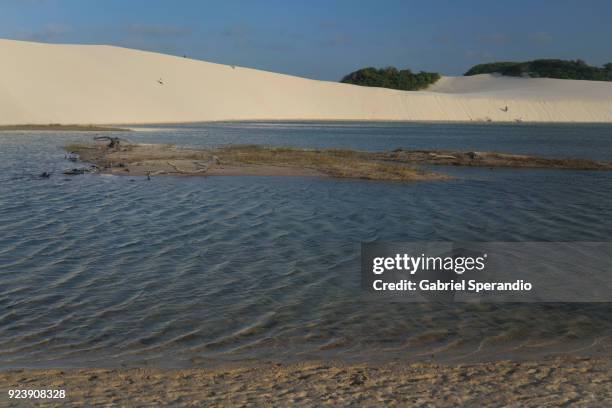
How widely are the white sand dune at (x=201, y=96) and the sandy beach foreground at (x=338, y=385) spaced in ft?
155

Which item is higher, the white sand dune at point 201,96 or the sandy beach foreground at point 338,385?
the white sand dune at point 201,96

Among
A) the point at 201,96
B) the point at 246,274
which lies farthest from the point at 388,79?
the point at 246,274

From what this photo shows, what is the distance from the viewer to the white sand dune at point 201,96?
5756cm

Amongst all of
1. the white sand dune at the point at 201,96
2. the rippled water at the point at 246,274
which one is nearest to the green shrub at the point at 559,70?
the white sand dune at the point at 201,96

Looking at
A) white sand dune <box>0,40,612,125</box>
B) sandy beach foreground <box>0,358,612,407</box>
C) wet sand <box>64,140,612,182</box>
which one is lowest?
sandy beach foreground <box>0,358,612,407</box>

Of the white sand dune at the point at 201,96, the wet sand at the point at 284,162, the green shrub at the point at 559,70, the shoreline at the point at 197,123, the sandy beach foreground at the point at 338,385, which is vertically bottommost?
the sandy beach foreground at the point at 338,385

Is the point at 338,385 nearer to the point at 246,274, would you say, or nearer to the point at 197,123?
the point at 246,274

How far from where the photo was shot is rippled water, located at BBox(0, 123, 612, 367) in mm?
5625

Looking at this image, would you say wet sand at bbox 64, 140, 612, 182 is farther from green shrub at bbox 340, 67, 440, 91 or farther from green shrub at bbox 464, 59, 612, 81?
green shrub at bbox 464, 59, 612, 81

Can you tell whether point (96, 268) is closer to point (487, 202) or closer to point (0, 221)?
point (0, 221)

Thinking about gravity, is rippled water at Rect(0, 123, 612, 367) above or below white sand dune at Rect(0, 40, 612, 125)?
below

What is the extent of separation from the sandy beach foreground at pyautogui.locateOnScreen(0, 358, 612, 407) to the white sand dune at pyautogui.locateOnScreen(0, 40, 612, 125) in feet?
155

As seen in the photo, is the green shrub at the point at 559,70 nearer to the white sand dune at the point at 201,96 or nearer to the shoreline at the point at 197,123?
the white sand dune at the point at 201,96

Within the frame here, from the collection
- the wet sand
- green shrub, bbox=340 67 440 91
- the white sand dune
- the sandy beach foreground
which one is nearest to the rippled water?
the sandy beach foreground
